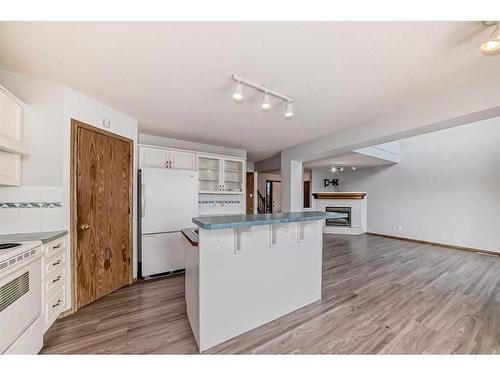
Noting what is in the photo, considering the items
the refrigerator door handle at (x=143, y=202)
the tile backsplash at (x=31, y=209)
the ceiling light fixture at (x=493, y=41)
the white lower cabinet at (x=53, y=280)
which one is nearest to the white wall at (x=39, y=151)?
the tile backsplash at (x=31, y=209)

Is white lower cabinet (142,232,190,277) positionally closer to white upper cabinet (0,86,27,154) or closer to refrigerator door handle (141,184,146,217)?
refrigerator door handle (141,184,146,217)

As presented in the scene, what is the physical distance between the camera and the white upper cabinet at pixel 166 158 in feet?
11.1

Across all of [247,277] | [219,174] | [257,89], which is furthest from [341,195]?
[247,277]

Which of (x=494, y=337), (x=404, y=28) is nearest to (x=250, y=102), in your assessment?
(x=404, y=28)

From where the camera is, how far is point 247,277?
6.28 feet

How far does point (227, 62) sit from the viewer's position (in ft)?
5.70

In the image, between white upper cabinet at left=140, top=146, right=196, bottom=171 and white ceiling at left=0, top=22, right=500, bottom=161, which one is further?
white upper cabinet at left=140, top=146, right=196, bottom=171

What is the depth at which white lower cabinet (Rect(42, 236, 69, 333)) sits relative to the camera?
179 cm

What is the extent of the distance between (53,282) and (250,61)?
2646mm

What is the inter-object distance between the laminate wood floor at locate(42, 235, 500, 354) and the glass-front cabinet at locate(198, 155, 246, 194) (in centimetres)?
185

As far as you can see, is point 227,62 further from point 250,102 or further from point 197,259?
point 197,259

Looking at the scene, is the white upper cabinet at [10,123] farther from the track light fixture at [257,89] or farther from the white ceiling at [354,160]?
the white ceiling at [354,160]

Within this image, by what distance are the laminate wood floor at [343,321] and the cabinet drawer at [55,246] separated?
0.72m

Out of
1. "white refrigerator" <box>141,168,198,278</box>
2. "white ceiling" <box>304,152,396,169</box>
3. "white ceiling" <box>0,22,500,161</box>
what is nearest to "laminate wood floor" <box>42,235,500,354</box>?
"white refrigerator" <box>141,168,198,278</box>
